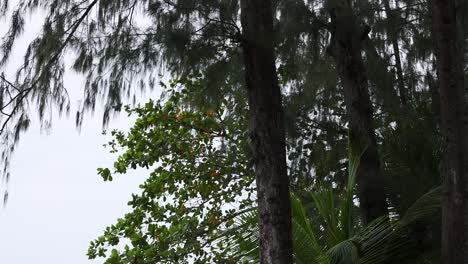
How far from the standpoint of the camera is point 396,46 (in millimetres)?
8438

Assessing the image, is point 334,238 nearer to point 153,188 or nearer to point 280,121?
point 280,121

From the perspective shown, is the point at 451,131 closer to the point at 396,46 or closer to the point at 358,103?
the point at 358,103

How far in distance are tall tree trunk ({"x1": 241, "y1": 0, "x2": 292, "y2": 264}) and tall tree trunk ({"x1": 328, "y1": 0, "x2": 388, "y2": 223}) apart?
1.79 metres

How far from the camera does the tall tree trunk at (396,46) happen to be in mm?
7965

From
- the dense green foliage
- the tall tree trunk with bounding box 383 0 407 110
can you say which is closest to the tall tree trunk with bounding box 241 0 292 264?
the dense green foliage

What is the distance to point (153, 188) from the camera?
8766 mm

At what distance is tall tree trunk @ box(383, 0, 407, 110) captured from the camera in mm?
7965

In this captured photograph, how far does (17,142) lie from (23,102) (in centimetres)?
32

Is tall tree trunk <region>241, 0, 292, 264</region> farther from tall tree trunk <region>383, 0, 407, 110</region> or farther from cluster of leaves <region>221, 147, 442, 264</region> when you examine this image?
tall tree trunk <region>383, 0, 407, 110</region>

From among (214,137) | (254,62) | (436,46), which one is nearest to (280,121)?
(254,62)

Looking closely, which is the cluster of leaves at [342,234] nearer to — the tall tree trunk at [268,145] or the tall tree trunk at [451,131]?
the tall tree trunk at [268,145]

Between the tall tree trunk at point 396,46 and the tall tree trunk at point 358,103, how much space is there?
0.50 m

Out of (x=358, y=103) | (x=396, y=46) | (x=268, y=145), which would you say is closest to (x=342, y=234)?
(x=268, y=145)

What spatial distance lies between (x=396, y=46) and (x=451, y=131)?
124 inches
